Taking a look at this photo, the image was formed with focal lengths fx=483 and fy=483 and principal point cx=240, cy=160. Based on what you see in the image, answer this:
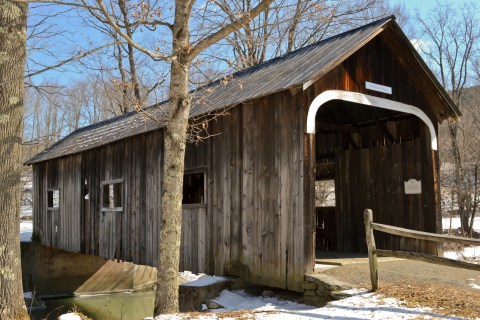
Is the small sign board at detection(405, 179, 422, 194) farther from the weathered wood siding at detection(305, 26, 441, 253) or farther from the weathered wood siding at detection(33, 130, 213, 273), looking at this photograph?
the weathered wood siding at detection(33, 130, 213, 273)

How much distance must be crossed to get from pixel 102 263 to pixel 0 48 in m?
14.0

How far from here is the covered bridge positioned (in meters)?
8.13

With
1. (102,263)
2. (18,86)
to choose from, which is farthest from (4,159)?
(102,263)

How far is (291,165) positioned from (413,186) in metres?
3.72

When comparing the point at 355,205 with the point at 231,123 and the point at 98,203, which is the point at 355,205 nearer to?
the point at 231,123

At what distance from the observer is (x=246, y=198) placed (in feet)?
29.4

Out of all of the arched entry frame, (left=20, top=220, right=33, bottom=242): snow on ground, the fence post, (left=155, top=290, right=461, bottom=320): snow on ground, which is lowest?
(left=20, top=220, right=33, bottom=242): snow on ground

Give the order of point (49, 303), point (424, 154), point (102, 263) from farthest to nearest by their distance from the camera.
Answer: point (102, 263) → point (49, 303) → point (424, 154)

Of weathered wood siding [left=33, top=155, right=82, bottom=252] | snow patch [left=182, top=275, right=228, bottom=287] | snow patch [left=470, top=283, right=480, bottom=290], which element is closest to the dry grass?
snow patch [left=470, top=283, right=480, bottom=290]

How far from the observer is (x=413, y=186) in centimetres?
1044

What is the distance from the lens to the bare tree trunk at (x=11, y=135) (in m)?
6.09

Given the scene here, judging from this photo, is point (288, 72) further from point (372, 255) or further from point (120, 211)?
point (120, 211)

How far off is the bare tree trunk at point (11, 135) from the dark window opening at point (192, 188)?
5.42 meters

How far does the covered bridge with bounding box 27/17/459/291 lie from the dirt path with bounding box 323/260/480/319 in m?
0.87
